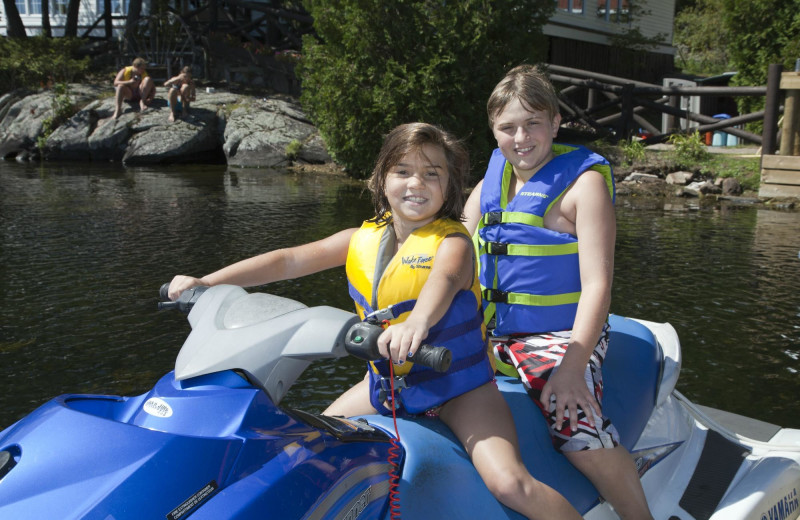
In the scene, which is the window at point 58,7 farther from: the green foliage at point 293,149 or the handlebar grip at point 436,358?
the handlebar grip at point 436,358

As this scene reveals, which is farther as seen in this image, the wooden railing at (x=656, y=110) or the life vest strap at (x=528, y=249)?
the wooden railing at (x=656, y=110)

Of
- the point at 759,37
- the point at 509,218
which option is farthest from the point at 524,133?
the point at 759,37

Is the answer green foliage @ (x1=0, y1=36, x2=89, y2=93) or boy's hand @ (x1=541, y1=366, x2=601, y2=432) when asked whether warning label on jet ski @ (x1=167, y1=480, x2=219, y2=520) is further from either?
green foliage @ (x1=0, y1=36, x2=89, y2=93)

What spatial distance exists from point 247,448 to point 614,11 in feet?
95.1

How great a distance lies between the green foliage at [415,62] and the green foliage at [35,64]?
11579 millimetres

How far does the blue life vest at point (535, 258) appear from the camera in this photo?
2.72m

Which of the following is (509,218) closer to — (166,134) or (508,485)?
(508,485)

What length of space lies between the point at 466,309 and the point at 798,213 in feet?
33.6

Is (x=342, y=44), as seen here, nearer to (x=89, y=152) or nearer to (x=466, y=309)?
(x=89, y=152)

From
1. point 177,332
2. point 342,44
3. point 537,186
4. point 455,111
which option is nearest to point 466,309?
point 537,186

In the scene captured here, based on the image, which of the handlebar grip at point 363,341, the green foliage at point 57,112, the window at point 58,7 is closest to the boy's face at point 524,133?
the handlebar grip at point 363,341

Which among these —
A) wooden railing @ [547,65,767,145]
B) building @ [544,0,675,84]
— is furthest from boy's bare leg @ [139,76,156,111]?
building @ [544,0,675,84]

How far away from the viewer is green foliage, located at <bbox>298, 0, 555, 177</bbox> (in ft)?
41.3

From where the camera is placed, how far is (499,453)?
2.04 metres
